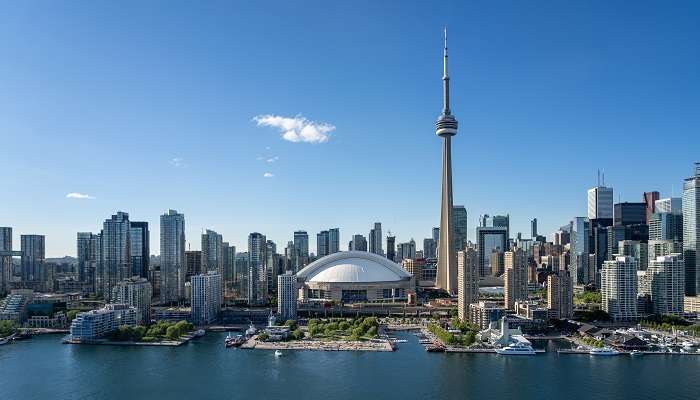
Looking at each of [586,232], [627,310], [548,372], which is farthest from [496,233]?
[548,372]

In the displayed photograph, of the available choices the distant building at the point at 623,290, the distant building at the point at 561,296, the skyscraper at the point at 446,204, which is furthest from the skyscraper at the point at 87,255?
the distant building at the point at 623,290

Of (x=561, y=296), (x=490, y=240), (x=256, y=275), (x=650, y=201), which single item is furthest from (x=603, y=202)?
(x=256, y=275)

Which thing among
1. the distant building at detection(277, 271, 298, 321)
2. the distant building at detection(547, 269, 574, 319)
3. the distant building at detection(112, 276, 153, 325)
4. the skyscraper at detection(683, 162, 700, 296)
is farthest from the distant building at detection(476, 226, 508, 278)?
the distant building at detection(112, 276, 153, 325)

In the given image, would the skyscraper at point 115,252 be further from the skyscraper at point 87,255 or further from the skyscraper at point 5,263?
the skyscraper at point 5,263

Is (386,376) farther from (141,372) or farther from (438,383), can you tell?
(141,372)

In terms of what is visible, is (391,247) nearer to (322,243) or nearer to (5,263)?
(322,243)

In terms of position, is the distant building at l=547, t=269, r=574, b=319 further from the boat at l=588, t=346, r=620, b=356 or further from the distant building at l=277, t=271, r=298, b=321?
the distant building at l=277, t=271, r=298, b=321
